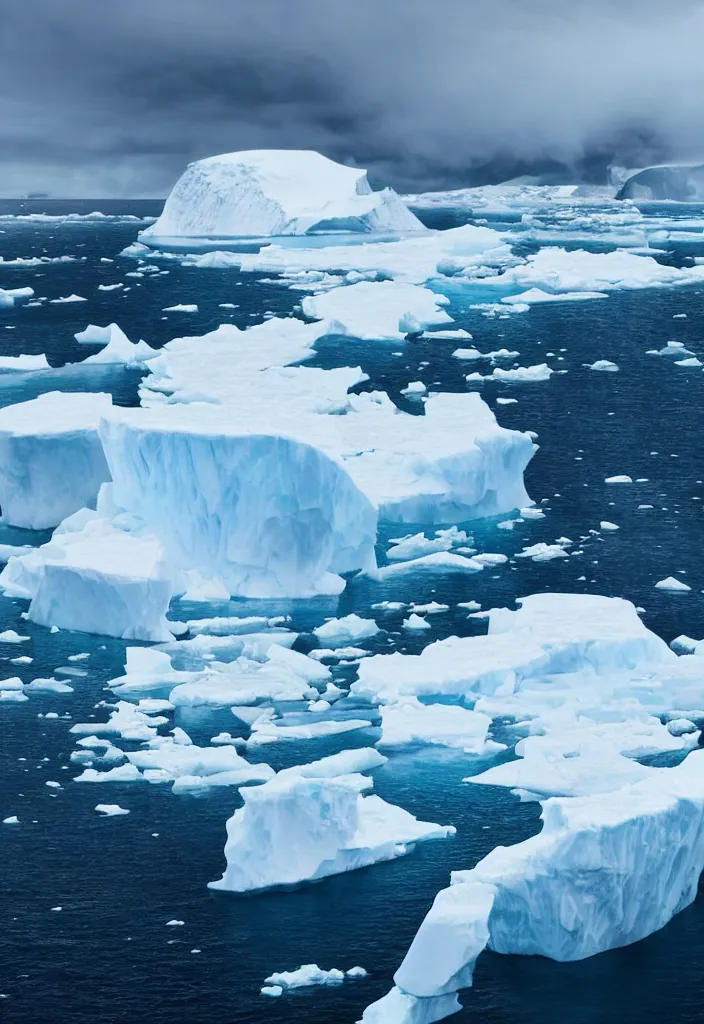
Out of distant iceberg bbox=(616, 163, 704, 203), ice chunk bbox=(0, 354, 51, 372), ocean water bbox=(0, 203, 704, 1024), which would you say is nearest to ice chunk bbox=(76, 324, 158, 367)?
ice chunk bbox=(0, 354, 51, 372)

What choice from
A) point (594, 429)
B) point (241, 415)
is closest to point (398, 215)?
point (594, 429)

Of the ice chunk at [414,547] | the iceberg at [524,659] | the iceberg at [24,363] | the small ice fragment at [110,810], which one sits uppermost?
the iceberg at [24,363]

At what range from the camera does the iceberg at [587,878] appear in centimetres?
862

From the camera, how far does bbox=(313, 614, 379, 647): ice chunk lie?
1362cm

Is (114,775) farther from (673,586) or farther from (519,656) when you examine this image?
(673,586)

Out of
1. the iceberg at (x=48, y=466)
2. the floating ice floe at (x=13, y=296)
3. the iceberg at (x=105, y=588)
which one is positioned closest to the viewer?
the iceberg at (x=105, y=588)

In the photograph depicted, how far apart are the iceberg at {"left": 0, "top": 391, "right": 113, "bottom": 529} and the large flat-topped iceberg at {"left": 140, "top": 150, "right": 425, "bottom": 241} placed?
29306mm

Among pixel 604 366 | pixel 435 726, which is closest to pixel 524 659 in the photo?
pixel 435 726

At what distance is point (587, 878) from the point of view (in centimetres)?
870

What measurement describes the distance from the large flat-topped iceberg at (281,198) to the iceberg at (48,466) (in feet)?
96.1

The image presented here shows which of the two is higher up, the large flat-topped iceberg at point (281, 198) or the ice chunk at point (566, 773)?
the large flat-topped iceberg at point (281, 198)

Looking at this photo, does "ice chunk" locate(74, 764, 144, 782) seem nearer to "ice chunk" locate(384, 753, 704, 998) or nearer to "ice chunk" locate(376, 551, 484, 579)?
"ice chunk" locate(384, 753, 704, 998)

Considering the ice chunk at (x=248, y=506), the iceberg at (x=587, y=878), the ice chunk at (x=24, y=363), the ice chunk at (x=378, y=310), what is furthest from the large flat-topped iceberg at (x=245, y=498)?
the ice chunk at (x=378, y=310)

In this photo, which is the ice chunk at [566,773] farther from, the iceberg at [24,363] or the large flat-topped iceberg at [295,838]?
the iceberg at [24,363]
